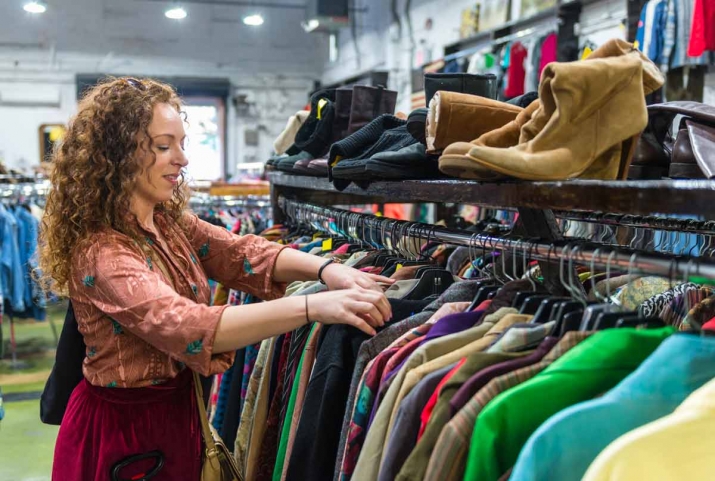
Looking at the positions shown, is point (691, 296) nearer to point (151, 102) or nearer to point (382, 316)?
point (382, 316)

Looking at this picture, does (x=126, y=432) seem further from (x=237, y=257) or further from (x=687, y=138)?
(x=687, y=138)

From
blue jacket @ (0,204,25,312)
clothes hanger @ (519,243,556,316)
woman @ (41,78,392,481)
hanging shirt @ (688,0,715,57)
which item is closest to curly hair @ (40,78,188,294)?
woman @ (41,78,392,481)

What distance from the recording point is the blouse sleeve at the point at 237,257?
201 cm

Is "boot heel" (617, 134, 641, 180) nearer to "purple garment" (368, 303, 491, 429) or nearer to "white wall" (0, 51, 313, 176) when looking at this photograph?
"purple garment" (368, 303, 491, 429)

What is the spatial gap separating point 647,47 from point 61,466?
461 centimetres

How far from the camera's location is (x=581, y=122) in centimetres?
125

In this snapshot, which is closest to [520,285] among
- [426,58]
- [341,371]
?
[341,371]

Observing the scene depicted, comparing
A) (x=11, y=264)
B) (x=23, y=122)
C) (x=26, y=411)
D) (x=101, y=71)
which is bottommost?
(x=26, y=411)

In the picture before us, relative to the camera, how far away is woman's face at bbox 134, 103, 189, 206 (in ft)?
5.75

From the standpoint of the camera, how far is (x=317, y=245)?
7.80 ft

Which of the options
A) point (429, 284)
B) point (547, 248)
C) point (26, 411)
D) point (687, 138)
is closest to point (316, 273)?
point (429, 284)

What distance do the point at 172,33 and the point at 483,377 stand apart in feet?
39.7

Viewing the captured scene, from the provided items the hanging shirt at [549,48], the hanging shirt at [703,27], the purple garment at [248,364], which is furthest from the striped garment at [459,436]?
the hanging shirt at [549,48]

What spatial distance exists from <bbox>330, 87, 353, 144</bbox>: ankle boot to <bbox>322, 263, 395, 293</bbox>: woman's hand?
3.62 ft
